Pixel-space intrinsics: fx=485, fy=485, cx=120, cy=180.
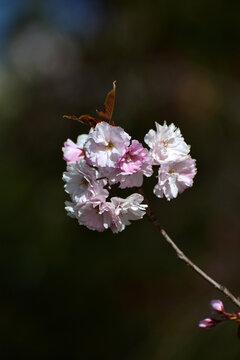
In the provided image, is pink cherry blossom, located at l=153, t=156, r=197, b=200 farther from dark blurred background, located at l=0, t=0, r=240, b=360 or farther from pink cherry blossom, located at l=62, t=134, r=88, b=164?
dark blurred background, located at l=0, t=0, r=240, b=360

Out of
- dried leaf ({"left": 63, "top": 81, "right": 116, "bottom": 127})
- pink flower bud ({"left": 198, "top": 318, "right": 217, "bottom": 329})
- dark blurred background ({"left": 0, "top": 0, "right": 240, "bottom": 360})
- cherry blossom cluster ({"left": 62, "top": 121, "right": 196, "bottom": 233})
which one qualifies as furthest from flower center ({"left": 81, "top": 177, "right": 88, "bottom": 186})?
dark blurred background ({"left": 0, "top": 0, "right": 240, "bottom": 360})

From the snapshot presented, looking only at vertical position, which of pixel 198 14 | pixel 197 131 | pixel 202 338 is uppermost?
pixel 198 14

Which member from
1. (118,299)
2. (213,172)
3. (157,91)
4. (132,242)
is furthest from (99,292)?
(157,91)

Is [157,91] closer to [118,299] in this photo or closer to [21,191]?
[21,191]

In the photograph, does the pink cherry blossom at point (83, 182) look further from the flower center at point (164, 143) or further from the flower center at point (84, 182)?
the flower center at point (164, 143)

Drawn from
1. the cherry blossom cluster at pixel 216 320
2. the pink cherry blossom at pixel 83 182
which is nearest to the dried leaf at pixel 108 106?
the pink cherry blossom at pixel 83 182

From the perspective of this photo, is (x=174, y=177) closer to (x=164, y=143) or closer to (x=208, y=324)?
(x=164, y=143)
